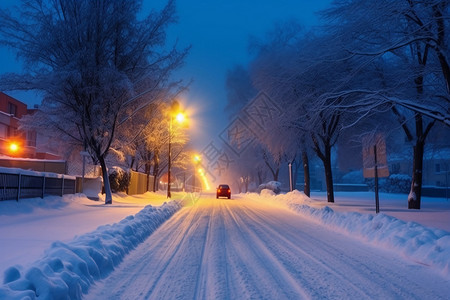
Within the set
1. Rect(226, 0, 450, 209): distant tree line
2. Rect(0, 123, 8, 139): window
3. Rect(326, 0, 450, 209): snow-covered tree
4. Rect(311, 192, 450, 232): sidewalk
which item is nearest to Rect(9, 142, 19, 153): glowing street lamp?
Rect(0, 123, 8, 139): window

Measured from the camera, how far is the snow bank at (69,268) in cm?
404

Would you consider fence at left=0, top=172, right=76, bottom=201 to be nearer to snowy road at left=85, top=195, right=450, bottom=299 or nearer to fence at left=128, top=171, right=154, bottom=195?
snowy road at left=85, top=195, right=450, bottom=299

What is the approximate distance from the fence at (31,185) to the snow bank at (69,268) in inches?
265

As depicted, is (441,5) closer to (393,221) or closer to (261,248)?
(393,221)

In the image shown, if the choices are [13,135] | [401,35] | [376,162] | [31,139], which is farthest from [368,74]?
[31,139]

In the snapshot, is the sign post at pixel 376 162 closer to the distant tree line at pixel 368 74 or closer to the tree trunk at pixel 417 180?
the distant tree line at pixel 368 74

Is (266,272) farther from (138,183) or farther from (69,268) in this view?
(138,183)

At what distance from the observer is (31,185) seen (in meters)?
15.1

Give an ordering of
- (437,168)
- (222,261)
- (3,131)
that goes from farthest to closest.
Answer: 1. (437,168)
2. (3,131)
3. (222,261)

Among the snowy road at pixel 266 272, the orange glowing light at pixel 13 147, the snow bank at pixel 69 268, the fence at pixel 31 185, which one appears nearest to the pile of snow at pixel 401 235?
the snowy road at pixel 266 272

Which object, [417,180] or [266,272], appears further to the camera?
[417,180]

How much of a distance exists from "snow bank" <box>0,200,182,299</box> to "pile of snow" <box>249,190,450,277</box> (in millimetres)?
5840

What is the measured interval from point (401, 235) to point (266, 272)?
4.20m

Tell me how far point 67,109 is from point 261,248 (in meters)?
16.4
